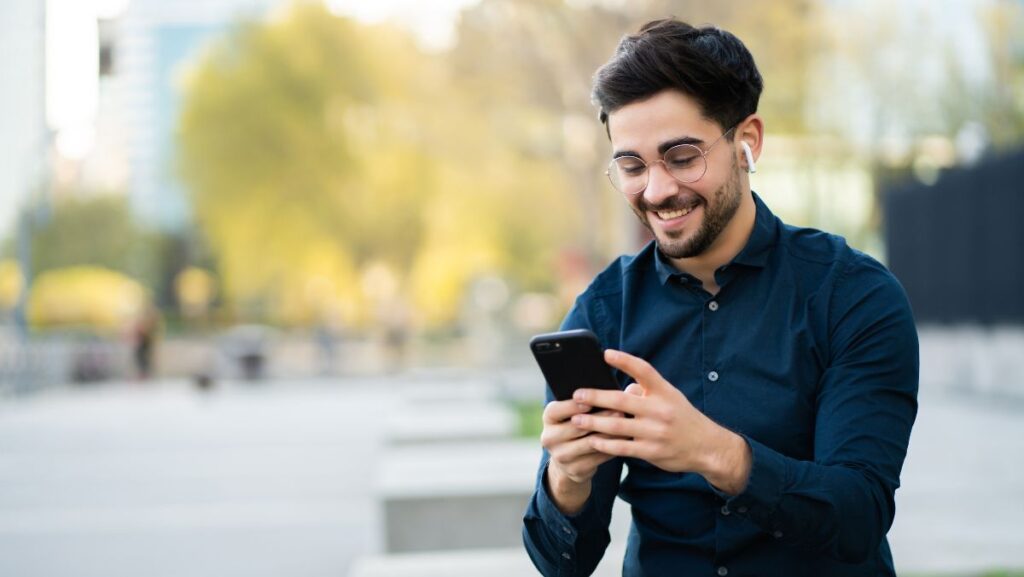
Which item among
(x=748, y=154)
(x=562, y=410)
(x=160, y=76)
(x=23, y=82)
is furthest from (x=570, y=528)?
(x=160, y=76)

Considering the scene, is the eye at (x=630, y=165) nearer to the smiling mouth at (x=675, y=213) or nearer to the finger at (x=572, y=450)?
the smiling mouth at (x=675, y=213)


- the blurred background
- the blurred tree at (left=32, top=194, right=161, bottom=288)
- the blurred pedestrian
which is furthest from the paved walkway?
the blurred tree at (left=32, top=194, right=161, bottom=288)

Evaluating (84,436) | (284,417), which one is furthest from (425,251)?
(84,436)

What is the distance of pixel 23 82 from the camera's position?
2975cm

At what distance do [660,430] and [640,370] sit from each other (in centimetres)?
10

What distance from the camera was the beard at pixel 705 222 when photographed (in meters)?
2.51

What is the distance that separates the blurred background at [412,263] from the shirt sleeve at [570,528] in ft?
7.21

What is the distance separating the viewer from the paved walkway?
7.68 meters

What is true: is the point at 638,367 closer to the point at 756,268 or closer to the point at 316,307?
the point at 756,268

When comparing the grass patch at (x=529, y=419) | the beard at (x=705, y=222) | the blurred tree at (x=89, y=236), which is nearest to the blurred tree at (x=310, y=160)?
the grass patch at (x=529, y=419)

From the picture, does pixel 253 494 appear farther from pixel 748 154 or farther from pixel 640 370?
pixel 640 370

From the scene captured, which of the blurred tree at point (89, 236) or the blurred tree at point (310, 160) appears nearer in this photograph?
the blurred tree at point (310, 160)

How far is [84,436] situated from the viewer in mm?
17297

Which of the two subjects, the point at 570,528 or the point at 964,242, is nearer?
the point at 570,528
